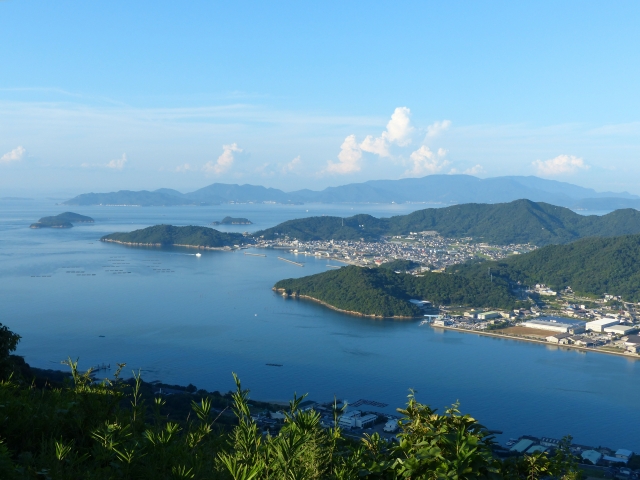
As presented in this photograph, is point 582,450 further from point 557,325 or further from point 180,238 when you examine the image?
point 180,238

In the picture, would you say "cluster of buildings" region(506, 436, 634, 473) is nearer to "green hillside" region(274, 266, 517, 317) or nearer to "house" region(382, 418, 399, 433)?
"house" region(382, 418, 399, 433)

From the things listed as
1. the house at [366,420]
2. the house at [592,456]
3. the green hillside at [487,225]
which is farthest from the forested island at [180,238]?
the house at [592,456]

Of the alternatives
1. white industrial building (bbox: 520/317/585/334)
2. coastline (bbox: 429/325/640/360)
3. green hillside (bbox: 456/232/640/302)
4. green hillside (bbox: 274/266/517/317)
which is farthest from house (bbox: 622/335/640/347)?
green hillside (bbox: 456/232/640/302)

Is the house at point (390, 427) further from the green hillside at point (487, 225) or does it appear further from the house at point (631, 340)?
the green hillside at point (487, 225)

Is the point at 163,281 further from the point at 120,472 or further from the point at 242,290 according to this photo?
the point at 120,472

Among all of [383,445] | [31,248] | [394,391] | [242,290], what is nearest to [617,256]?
[242,290]

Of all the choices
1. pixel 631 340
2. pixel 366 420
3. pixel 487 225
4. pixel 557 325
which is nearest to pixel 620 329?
pixel 631 340
